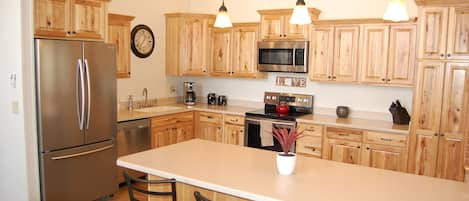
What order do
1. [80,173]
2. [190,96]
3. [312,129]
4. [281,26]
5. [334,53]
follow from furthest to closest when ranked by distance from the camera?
[190,96] < [281,26] < [334,53] < [312,129] < [80,173]

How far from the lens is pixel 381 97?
483 centimetres

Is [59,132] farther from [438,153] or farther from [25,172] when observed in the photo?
[438,153]

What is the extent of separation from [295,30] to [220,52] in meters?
1.27

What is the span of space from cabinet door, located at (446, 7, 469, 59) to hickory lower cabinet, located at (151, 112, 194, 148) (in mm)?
3397

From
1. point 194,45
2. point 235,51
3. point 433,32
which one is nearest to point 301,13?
point 433,32

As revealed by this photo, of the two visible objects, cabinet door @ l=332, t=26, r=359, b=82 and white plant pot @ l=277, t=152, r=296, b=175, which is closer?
white plant pot @ l=277, t=152, r=296, b=175

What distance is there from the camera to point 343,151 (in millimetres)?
4504

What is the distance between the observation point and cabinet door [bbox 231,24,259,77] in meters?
5.48

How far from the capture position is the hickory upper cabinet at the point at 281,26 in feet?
16.4

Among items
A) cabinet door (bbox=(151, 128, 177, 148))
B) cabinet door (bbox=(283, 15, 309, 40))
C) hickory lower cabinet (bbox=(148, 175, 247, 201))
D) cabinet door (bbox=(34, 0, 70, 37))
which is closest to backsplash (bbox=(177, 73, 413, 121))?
cabinet door (bbox=(283, 15, 309, 40))

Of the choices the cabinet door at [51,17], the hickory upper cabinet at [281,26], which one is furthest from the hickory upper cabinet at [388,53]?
the cabinet door at [51,17]

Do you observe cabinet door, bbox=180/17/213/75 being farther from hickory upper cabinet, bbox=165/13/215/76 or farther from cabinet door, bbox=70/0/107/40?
cabinet door, bbox=70/0/107/40

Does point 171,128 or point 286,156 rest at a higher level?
point 286,156

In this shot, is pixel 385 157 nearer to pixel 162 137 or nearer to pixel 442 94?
pixel 442 94
